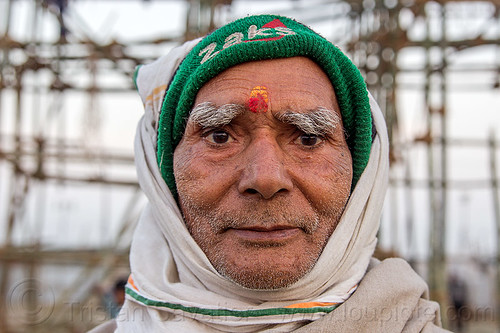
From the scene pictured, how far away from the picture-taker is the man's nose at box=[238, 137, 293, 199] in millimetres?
1341

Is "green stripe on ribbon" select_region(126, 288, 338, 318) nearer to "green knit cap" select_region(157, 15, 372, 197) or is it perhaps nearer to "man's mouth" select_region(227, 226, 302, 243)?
"man's mouth" select_region(227, 226, 302, 243)

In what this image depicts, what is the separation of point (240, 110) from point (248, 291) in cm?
60

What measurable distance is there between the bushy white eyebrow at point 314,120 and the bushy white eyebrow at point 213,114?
15 cm

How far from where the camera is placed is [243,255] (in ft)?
4.55

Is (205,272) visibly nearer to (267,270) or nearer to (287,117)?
(267,270)

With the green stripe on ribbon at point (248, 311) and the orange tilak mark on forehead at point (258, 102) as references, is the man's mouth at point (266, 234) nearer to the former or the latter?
the green stripe on ribbon at point (248, 311)

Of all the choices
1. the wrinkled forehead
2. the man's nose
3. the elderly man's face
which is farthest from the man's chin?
the wrinkled forehead

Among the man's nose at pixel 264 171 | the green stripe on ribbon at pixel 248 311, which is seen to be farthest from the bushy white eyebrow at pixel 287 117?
the green stripe on ribbon at pixel 248 311

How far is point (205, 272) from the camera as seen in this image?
151 cm

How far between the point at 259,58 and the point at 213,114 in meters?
0.25

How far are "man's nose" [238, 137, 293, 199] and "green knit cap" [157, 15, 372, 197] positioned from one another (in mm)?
316

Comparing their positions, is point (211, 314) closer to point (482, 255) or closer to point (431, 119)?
point (431, 119)

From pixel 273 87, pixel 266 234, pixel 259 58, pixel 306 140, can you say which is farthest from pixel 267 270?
pixel 259 58

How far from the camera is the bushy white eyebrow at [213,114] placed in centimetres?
150
